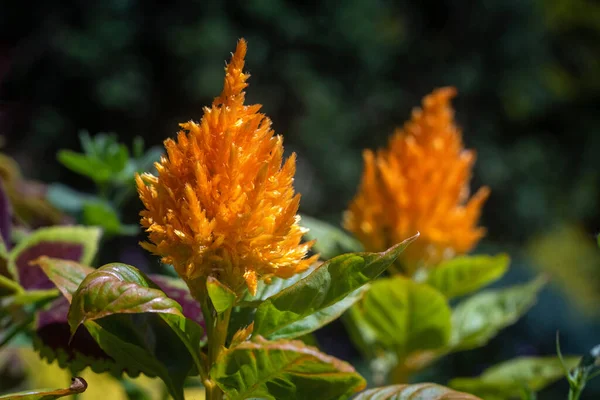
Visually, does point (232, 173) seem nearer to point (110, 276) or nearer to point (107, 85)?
point (110, 276)

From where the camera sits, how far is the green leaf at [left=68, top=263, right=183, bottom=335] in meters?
0.55

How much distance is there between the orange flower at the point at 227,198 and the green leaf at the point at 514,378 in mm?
561

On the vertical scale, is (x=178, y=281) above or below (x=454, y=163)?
below

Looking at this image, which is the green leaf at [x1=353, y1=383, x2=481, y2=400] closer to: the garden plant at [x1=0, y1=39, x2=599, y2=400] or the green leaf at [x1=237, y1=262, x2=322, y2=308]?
the garden plant at [x1=0, y1=39, x2=599, y2=400]

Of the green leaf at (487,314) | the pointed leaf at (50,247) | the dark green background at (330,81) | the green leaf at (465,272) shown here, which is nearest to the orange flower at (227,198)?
the pointed leaf at (50,247)

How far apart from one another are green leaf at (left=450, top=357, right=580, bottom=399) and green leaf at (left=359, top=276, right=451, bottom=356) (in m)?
0.11

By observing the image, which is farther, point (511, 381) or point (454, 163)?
point (454, 163)

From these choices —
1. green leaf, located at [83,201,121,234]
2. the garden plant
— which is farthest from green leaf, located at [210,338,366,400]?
green leaf, located at [83,201,121,234]

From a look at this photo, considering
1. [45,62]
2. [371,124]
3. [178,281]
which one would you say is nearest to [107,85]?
[45,62]

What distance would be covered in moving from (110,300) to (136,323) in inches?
8.8

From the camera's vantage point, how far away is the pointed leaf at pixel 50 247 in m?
1.00

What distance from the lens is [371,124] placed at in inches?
215

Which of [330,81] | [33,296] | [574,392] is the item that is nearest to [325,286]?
[574,392]

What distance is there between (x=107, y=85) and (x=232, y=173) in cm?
435
